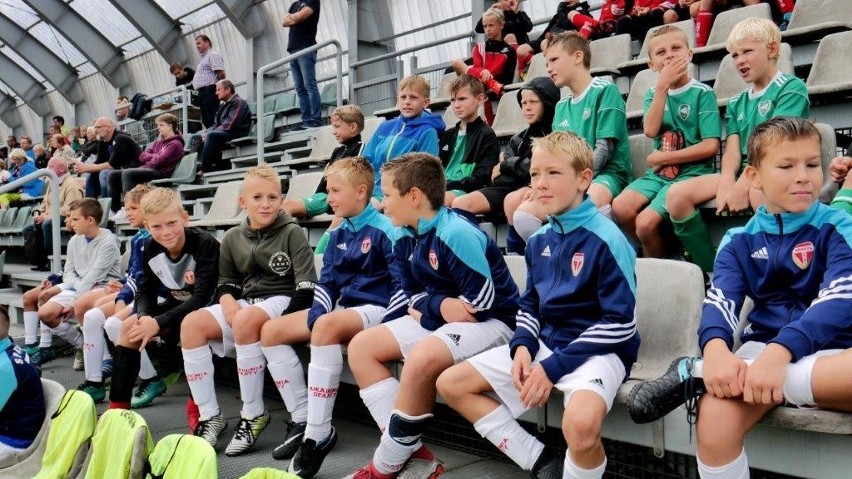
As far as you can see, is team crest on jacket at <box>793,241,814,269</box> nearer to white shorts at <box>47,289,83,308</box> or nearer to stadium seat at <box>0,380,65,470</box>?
stadium seat at <box>0,380,65,470</box>

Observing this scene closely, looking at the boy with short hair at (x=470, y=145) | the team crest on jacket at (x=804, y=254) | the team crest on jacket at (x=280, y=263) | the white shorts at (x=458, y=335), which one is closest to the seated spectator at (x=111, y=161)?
the boy with short hair at (x=470, y=145)

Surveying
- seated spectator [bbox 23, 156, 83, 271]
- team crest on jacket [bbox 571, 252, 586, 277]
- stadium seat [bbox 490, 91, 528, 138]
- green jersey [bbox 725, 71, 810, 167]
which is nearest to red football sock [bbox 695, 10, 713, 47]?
stadium seat [bbox 490, 91, 528, 138]

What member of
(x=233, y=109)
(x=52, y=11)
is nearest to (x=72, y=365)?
(x=233, y=109)

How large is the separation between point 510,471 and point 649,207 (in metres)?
1.06

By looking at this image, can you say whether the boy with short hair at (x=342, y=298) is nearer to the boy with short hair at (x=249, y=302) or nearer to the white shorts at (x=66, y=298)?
the boy with short hair at (x=249, y=302)

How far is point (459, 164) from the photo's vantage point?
12.1ft

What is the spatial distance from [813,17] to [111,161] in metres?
6.18

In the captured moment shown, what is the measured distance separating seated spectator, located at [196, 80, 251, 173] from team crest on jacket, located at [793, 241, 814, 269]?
6749mm

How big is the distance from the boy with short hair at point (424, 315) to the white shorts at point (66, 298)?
107 inches

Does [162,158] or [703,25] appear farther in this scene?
[162,158]

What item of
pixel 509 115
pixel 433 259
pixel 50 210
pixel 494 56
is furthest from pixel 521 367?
pixel 50 210

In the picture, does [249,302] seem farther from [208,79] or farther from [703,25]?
[208,79]

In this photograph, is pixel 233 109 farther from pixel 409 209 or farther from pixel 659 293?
pixel 659 293

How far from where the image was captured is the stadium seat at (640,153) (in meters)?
3.16
